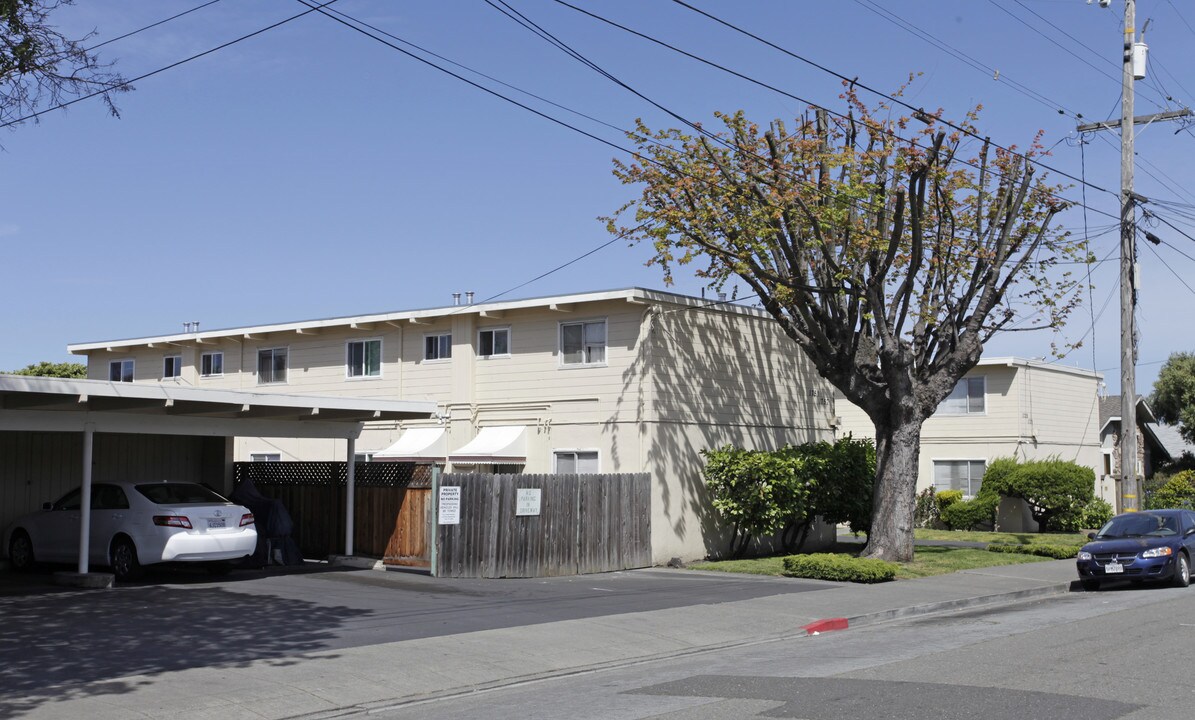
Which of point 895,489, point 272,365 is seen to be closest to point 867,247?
point 895,489

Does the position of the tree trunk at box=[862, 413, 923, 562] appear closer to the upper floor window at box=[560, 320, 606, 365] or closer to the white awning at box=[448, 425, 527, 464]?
the upper floor window at box=[560, 320, 606, 365]

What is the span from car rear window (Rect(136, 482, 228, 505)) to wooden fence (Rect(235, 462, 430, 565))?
3.59 m

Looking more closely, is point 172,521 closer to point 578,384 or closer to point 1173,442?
point 578,384

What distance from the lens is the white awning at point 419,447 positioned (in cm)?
2672

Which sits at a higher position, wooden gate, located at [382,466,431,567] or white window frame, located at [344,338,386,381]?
white window frame, located at [344,338,386,381]

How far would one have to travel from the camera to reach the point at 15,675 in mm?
10703

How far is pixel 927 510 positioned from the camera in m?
38.4

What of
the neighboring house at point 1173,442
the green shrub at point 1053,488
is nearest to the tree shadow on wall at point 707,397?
the green shrub at point 1053,488

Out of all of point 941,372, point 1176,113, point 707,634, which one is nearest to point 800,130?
point 941,372

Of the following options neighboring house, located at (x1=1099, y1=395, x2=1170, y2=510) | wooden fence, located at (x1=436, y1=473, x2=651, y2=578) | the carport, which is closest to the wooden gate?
wooden fence, located at (x1=436, y1=473, x2=651, y2=578)

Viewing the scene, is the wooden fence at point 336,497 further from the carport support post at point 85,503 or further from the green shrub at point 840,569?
the green shrub at point 840,569

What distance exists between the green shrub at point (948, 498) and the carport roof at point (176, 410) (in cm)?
2258

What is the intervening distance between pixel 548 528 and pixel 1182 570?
11.2m

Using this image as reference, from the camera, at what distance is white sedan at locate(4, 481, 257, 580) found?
1750 centimetres
